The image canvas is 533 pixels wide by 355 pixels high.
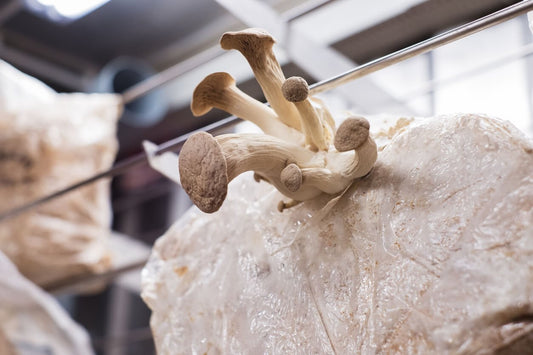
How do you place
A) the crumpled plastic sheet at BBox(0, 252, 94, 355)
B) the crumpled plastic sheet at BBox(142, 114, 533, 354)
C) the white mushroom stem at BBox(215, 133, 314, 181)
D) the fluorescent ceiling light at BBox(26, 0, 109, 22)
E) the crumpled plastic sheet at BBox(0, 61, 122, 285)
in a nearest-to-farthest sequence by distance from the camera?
1. the crumpled plastic sheet at BBox(142, 114, 533, 354)
2. the white mushroom stem at BBox(215, 133, 314, 181)
3. the crumpled plastic sheet at BBox(0, 252, 94, 355)
4. the crumpled plastic sheet at BBox(0, 61, 122, 285)
5. the fluorescent ceiling light at BBox(26, 0, 109, 22)

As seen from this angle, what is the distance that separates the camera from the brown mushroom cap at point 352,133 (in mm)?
718

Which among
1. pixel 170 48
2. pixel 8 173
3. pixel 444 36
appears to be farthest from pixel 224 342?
pixel 170 48

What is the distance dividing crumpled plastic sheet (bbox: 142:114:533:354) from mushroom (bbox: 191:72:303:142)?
116 millimetres

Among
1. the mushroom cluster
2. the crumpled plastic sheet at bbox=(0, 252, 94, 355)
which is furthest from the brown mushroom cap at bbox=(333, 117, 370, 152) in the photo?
the crumpled plastic sheet at bbox=(0, 252, 94, 355)

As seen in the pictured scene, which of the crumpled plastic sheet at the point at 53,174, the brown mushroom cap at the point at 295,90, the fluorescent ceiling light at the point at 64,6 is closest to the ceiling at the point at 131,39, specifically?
the fluorescent ceiling light at the point at 64,6

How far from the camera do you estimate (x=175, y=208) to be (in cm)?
334

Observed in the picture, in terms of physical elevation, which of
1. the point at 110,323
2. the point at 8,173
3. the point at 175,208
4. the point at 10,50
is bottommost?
the point at 110,323

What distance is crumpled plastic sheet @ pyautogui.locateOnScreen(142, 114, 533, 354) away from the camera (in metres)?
0.65

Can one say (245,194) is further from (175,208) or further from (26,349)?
(175,208)

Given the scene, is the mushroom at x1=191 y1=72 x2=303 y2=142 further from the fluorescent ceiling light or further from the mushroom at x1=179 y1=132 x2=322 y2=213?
the fluorescent ceiling light

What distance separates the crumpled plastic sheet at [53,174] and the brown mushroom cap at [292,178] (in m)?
1.68

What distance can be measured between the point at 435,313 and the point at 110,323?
278 centimetres

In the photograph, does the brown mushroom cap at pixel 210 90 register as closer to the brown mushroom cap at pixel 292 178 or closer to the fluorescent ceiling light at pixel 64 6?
the brown mushroom cap at pixel 292 178

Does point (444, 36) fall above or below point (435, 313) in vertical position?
above
